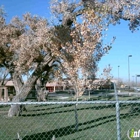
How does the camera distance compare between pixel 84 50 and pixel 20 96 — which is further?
pixel 20 96

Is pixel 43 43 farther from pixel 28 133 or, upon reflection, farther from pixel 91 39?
pixel 28 133

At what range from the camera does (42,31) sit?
50.1ft

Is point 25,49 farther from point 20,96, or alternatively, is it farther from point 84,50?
point 84,50

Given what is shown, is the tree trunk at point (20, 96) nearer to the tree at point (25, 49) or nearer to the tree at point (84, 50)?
the tree at point (25, 49)

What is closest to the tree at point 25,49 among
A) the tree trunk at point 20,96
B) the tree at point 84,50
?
the tree trunk at point 20,96

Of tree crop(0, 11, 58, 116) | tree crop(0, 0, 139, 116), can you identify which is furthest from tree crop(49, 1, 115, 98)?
tree crop(0, 11, 58, 116)

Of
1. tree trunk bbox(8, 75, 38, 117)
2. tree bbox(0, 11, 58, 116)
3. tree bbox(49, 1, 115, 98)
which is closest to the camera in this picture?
tree bbox(49, 1, 115, 98)

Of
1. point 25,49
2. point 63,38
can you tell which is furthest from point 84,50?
point 25,49

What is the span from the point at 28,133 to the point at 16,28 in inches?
448

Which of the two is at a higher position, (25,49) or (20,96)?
(25,49)

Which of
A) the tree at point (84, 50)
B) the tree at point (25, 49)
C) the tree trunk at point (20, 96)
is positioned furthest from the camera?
the tree at point (25, 49)

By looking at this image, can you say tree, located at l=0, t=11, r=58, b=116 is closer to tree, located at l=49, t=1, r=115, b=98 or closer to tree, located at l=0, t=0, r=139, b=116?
tree, located at l=0, t=0, r=139, b=116

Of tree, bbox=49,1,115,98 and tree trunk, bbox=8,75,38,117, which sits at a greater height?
tree, bbox=49,1,115,98

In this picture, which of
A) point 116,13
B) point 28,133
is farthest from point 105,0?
point 28,133
